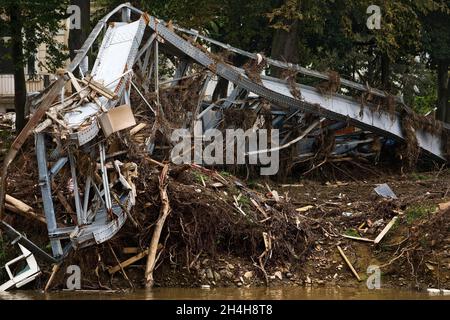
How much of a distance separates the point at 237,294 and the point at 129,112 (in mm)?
3052

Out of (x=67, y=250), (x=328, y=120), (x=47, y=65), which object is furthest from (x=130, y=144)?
(x=47, y=65)

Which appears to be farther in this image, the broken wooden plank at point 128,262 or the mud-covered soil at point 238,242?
the mud-covered soil at point 238,242

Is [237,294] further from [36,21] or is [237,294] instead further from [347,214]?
[36,21]

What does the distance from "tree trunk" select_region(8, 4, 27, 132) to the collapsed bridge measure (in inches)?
217

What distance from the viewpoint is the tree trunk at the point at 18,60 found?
2430 centimetres

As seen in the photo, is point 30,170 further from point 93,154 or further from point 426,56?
point 426,56

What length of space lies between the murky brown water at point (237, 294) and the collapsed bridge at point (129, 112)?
69 centimetres

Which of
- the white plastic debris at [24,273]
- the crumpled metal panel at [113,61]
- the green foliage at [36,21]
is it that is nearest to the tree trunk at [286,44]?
the green foliage at [36,21]

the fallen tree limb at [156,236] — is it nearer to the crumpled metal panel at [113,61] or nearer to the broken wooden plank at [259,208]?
the crumpled metal panel at [113,61]

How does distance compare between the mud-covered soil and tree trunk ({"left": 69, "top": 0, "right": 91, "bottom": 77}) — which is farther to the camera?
tree trunk ({"left": 69, "top": 0, "right": 91, "bottom": 77})

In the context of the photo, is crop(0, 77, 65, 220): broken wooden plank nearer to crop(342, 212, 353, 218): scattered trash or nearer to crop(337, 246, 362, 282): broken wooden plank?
crop(337, 246, 362, 282): broken wooden plank

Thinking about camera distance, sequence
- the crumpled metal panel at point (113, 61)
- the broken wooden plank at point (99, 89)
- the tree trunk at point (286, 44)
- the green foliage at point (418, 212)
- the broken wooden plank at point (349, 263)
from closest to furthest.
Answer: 1. the crumpled metal panel at point (113, 61)
2. the broken wooden plank at point (99, 89)
3. the broken wooden plank at point (349, 263)
4. the green foliage at point (418, 212)
5. the tree trunk at point (286, 44)

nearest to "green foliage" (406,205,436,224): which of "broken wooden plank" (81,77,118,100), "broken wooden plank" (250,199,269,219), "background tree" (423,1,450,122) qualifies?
"broken wooden plank" (250,199,269,219)

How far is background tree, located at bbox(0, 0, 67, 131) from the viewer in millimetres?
23922
